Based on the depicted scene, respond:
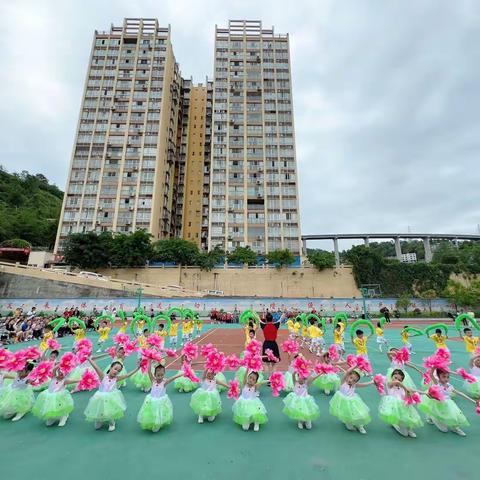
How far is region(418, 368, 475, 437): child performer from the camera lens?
4.65 m

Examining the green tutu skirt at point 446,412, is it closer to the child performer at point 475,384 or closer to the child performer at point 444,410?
the child performer at point 444,410

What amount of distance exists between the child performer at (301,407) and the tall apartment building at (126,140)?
4586 cm

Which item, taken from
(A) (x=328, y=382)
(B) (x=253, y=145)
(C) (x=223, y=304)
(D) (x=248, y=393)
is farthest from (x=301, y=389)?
(B) (x=253, y=145)

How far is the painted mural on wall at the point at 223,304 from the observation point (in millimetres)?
29547

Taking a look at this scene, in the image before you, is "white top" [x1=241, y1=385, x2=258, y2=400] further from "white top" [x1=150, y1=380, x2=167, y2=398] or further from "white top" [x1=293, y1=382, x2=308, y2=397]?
"white top" [x1=150, y1=380, x2=167, y2=398]

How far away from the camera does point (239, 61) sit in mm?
60375

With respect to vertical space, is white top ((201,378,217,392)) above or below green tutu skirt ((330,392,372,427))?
above

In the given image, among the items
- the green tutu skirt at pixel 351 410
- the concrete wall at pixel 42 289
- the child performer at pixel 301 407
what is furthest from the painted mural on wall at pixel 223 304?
the green tutu skirt at pixel 351 410

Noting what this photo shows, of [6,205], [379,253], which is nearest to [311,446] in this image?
[379,253]

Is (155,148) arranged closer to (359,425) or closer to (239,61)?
(239,61)

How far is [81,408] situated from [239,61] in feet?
227

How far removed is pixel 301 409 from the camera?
4836 millimetres

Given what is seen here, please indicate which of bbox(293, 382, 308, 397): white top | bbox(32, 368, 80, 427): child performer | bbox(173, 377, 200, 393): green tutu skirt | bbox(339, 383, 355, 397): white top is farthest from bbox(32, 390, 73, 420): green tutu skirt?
bbox(339, 383, 355, 397): white top

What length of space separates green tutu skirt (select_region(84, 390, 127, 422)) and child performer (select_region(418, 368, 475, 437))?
5430 millimetres
